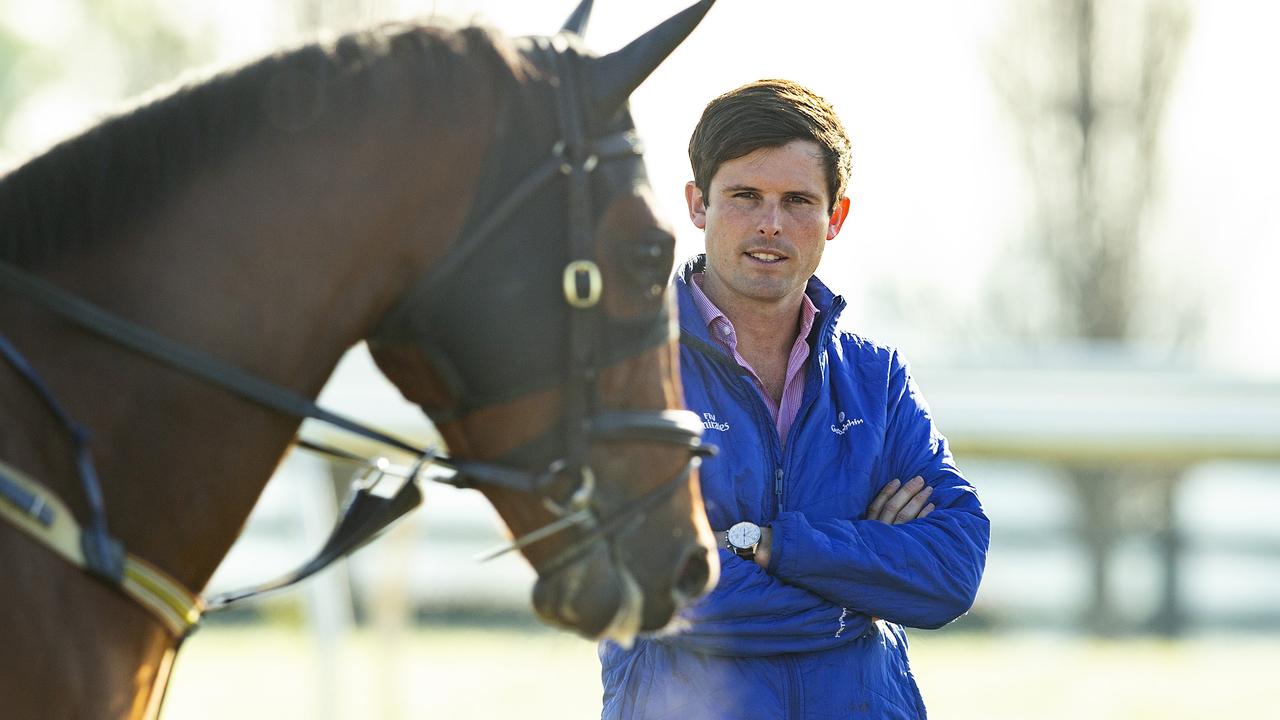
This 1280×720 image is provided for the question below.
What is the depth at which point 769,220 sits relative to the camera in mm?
3104

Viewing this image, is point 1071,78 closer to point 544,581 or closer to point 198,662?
point 198,662

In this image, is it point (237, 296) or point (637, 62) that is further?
point (637, 62)

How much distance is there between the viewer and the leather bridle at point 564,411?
2.12 m

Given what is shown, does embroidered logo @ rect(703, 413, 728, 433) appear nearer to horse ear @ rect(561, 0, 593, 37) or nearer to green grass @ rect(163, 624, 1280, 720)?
horse ear @ rect(561, 0, 593, 37)

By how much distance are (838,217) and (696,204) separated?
32 centimetres

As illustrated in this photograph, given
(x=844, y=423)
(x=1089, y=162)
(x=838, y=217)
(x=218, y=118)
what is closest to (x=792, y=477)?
(x=844, y=423)

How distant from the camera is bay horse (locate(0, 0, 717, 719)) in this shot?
6.97 feet

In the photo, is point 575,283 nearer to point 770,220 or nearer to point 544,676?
point 770,220

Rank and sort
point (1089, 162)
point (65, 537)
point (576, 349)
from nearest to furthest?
point (65, 537) → point (576, 349) → point (1089, 162)

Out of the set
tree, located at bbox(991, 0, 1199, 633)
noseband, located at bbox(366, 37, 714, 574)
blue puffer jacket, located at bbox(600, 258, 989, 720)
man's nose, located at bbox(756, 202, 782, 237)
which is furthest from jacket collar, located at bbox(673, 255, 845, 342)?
tree, located at bbox(991, 0, 1199, 633)

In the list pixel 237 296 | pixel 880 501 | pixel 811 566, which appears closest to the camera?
pixel 237 296

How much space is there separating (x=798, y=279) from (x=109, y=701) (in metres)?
1.65

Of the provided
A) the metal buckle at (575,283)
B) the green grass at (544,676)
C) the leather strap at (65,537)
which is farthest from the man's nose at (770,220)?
the green grass at (544,676)

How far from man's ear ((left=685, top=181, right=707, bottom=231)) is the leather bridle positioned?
91 centimetres
